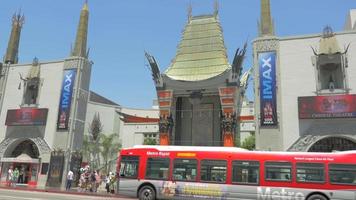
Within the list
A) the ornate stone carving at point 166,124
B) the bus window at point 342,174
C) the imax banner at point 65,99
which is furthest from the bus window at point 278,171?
the ornate stone carving at point 166,124

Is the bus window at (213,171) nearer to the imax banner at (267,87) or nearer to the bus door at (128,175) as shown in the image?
the bus door at (128,175)

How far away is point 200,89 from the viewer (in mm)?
45906

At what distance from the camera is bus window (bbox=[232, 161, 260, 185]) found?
17406mm

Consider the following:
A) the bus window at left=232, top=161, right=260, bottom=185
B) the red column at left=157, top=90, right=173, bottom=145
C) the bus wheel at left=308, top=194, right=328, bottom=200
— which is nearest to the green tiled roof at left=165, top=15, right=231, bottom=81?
the red column at left=157, top=90, right=173, bottom=145

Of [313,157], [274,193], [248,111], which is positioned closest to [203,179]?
[274,193]

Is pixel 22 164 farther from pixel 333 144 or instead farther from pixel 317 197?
pixel 317 197

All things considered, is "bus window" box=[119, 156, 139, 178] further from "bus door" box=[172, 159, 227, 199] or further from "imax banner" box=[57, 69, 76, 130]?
"imax banner" box=[57, 69, 76, 130]

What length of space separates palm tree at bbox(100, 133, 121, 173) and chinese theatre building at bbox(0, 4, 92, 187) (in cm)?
2108

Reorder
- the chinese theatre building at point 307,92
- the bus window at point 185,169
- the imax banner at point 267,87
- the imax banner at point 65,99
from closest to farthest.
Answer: the bus window at point 185,169
the chinese theatre building at point 307,92
the imax banner at point 267,87
the imax banner at point 65,99

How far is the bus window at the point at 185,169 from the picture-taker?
1833 cm

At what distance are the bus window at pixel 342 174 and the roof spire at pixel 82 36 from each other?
26092 millimetres

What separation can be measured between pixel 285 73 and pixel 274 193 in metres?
13.1

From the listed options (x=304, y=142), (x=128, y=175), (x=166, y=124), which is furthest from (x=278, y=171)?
(x=166, y=124)

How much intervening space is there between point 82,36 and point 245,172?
81.1ft
